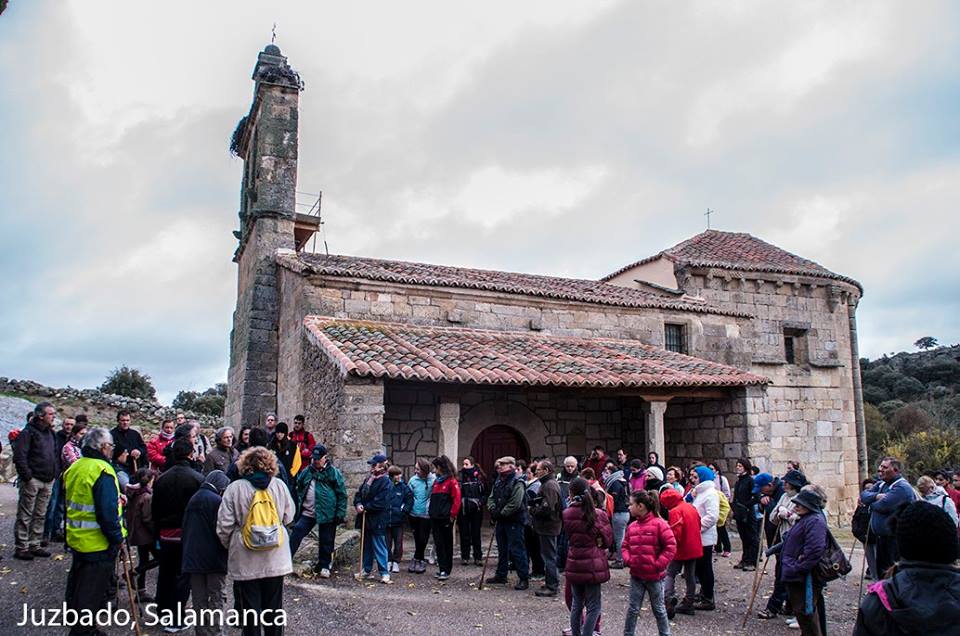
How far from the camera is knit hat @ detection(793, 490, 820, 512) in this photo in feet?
18.6

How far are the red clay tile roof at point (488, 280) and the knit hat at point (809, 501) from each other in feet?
28.4

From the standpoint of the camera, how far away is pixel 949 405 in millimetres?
33438

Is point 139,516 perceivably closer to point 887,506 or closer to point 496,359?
point 496,359

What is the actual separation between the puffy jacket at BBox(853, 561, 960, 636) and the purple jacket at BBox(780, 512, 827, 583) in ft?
10.7

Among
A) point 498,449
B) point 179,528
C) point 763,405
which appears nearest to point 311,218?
point 498,449

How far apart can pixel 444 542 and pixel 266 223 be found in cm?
802

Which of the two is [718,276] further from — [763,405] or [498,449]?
[498,449]

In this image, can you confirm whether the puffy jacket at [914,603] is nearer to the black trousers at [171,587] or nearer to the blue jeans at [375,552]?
the black trousers at [171,587]

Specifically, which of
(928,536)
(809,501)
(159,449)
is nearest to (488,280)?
(159,449)

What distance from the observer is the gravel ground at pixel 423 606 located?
6.23 metres

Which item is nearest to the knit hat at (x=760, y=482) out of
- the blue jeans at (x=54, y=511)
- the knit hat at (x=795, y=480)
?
the knit hat at (x=795, y=480)

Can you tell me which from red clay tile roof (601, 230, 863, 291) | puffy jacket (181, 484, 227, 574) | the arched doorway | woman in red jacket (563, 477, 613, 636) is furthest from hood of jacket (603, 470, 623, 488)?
red clay tile roof (601, 230, 863, 291)

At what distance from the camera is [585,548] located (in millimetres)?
5801

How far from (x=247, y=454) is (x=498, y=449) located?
8.50 metres
